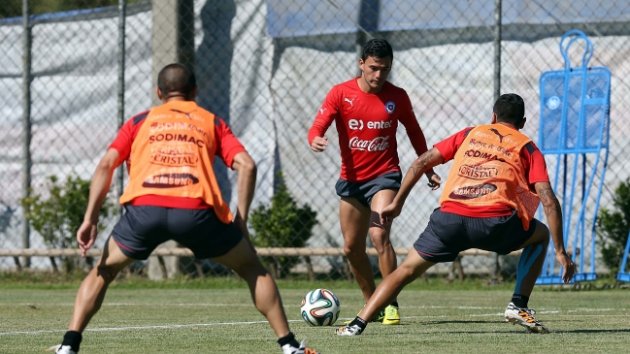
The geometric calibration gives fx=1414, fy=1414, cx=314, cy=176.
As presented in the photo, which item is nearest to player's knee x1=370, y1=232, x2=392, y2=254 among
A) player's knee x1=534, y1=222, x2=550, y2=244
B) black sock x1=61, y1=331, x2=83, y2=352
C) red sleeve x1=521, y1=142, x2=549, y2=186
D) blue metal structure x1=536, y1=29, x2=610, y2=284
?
player's knee x1=534, y1=222, x2=550, y2=244

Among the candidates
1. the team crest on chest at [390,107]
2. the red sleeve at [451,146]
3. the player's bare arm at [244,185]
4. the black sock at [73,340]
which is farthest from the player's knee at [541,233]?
the black sock at [73,340]

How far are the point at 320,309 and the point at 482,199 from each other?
1692 mm

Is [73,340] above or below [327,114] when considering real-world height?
below

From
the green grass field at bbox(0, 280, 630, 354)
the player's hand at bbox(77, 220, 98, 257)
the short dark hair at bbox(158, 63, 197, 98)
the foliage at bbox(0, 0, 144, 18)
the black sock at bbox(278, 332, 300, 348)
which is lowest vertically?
the green grass field at bbox(0, 280, 630, 354)

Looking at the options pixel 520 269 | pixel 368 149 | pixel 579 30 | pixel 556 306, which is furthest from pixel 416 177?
pixel 579 30

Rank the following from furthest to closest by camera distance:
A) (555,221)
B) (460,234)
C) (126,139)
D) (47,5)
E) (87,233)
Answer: (47,5) → (460,234) → (555,221) → (126,139) → (87,233)

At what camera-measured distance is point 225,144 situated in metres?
7.02

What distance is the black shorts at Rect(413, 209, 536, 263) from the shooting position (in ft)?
27.9

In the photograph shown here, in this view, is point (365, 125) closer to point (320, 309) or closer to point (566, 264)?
point (320, 309)

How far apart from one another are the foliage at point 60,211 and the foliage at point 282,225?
1669mm

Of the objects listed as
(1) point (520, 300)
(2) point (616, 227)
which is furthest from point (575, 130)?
(1) point (520, 300)

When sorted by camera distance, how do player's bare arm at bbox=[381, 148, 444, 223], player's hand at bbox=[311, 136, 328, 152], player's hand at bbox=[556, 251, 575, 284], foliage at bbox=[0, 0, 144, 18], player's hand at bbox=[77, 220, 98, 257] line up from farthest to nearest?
foliage at bbox=[0, 0, 144, 18] → player's hand at bbox=[311, 136, 328, 152] → player's bare arm at bbox=[381, 148, 444, 223] → player's hand at bbox=[556, 251, 575, 284] → player's hand at bbox=[77, 220, 98, 257]

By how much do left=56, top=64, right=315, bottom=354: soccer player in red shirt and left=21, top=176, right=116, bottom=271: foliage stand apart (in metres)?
8.68

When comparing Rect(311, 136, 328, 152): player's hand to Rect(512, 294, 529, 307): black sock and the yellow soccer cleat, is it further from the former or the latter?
Rect(512, 294, 529, 307): black sock
